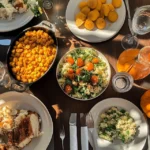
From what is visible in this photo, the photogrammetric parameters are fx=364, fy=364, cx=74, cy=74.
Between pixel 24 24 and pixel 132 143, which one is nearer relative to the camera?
pixel 132 143

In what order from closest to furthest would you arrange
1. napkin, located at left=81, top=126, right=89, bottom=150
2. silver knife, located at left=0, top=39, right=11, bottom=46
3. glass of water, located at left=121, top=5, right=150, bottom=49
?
napkin, located at left=81, top=126, right=89, bottom=150 → glass of water, located at left=121, top=5, right=150, bottom=49 → silver knife, located at left=0, top=39, right=11, bottom=46

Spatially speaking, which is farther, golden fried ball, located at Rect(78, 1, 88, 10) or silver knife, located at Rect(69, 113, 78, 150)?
golden fried ball, located at Rect(78, 1, 88, 10)

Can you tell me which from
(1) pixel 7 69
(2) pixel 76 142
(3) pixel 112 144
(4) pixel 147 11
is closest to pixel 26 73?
(1) pixel 7 69

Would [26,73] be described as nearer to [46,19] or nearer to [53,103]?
[53,103]

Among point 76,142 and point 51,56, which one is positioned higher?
point 51,56

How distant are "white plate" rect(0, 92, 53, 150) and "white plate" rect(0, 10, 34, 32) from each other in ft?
0.97

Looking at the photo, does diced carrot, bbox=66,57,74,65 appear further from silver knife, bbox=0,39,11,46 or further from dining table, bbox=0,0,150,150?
silver knife, bbox=0,39,11,46

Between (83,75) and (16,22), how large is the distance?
383 millimetres

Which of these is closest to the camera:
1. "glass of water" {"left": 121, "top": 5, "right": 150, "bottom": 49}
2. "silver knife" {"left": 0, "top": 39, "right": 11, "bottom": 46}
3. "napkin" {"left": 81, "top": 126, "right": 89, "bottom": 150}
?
"napkin" {"left": 81, "top": 126, "right": 89, "bottom": 150}

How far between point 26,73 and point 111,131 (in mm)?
426

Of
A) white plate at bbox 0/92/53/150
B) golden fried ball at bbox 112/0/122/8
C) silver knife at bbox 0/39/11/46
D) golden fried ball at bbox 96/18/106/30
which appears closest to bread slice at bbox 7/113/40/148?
white plate at bbox 0/92/53/150

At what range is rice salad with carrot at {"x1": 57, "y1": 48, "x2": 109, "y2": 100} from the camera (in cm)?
151

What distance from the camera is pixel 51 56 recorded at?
1.53 m

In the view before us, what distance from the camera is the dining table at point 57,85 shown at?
153cm
